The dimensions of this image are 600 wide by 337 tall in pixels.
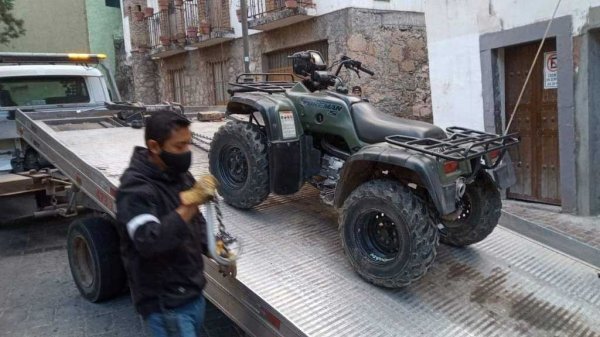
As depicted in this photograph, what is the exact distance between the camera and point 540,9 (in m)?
6.07

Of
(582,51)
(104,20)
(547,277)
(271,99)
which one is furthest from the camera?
(104,20)

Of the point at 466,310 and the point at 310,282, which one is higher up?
the point at 310,282

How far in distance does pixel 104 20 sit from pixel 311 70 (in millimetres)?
18922

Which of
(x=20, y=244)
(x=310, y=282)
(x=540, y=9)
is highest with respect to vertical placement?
(x=540, y=9)

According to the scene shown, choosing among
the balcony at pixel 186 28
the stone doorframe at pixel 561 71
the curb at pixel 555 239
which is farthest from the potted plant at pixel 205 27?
the curb at pixel 555 239

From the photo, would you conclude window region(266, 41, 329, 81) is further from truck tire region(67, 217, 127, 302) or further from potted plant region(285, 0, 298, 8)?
truck tire region(67, 217, 127, 302)

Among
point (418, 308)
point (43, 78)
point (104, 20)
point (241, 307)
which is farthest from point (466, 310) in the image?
point (104, 20)

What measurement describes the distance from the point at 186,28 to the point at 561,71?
11.4 meters

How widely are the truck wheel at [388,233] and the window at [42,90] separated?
17.8 ft

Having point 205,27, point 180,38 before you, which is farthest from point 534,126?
point 180,38

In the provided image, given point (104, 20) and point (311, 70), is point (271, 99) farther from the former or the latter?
point (104, 20)

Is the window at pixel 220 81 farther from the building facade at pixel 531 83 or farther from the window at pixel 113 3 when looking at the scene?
the window at pixel 113 3

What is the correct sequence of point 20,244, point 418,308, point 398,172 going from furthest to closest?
point 20,244
point 398,172
point 418,308

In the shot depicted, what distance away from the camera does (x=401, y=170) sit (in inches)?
115
